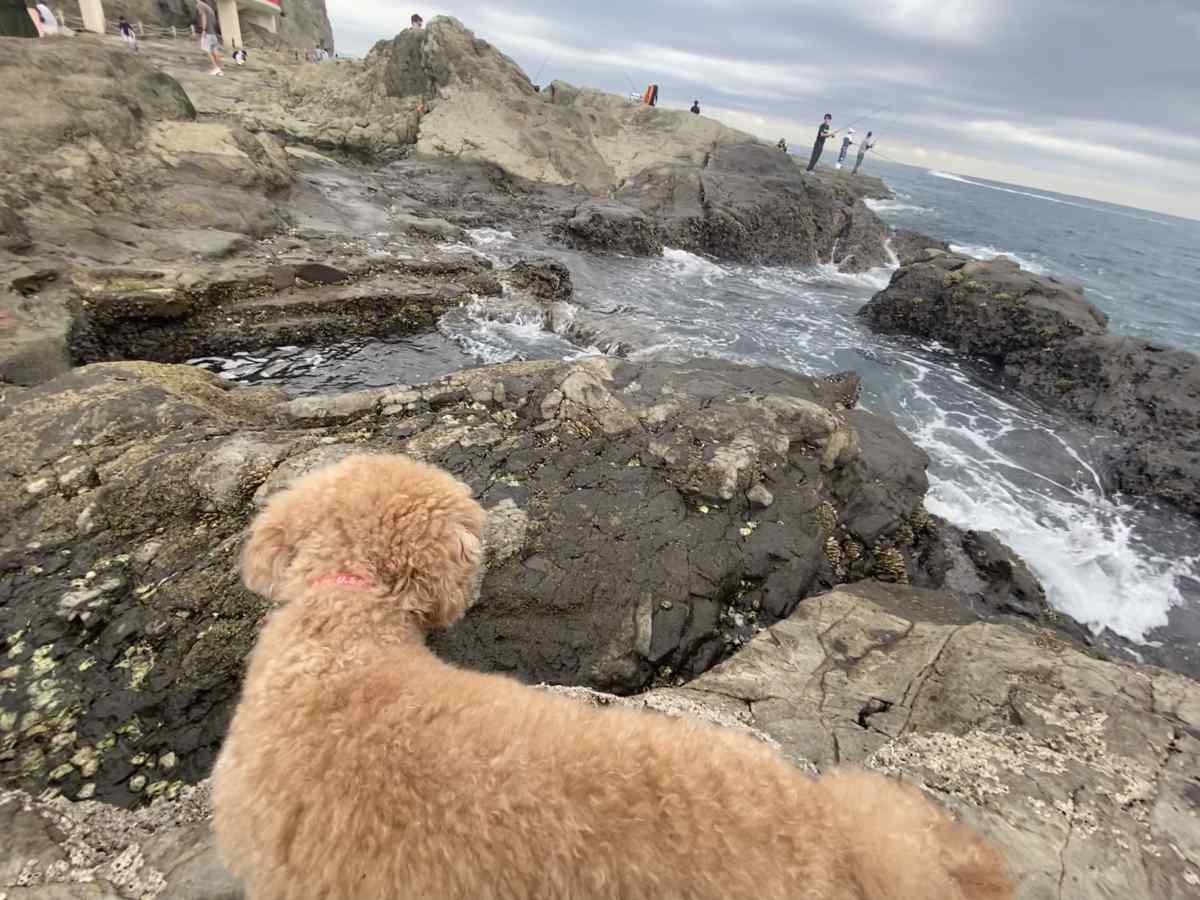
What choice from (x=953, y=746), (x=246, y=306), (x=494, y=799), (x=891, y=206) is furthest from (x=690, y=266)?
(x=891, y=206)

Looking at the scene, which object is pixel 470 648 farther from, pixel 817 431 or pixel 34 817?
pixel 817 431

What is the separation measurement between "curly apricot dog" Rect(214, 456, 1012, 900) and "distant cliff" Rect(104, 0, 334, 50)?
55.2m

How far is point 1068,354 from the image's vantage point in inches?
507

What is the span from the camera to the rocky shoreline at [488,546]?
98.3 inches

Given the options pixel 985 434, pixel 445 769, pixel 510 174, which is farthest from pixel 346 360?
pixel 510 174

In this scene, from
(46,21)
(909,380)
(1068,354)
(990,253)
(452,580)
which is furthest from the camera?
(990,253)

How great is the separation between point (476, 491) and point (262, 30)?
60.1 metres

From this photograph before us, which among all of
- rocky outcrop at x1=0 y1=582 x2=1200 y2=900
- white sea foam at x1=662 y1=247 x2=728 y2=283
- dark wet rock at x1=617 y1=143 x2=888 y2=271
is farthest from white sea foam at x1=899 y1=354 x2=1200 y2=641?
dark wet rock at x1=617 y1=143 x2=888 y2=271

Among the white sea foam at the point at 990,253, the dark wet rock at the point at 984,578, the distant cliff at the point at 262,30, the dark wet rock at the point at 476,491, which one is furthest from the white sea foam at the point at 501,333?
the distant cliff at the point at 262,30

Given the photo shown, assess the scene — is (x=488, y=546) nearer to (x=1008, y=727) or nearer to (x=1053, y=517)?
(x=1008, y=727)

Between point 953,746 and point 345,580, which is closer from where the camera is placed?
point 345,580

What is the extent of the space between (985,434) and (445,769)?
1262cm

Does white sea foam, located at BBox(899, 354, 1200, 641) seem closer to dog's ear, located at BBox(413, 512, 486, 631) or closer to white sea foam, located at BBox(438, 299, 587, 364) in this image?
white sea foam, located at BBox(438, 299, 587, 364)

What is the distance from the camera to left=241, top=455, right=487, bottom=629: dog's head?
194 centimetres
